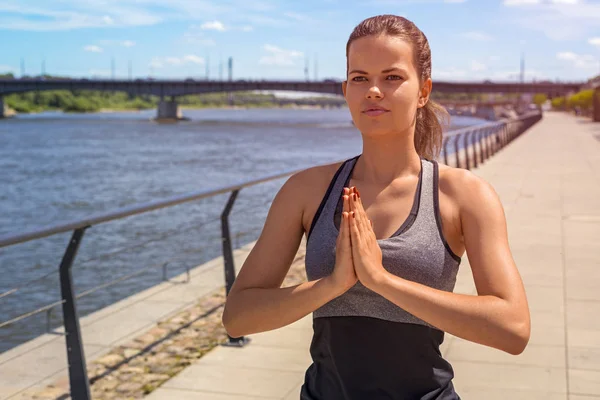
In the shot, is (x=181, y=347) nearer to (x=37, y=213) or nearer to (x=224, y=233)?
(x=224, y=233)

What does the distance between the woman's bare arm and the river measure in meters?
2.36

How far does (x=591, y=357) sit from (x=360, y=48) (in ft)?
13.1

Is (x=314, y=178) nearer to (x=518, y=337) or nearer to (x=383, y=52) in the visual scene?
(x=383, y=52)

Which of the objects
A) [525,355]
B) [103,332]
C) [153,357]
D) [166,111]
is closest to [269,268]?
[525,355]

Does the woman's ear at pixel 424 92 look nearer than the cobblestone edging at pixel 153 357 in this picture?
Yes

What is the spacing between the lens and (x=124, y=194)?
3250 cm

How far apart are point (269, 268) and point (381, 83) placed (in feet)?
1.62

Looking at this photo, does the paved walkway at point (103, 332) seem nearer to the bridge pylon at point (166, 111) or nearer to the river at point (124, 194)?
the river at point (124, 194)

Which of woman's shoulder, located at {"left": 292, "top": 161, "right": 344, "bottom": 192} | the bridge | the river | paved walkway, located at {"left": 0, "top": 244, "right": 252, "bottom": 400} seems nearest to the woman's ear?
woman's shoulder, located at {"left": 292, "top": 161, "right": 344, "bottom": 192}

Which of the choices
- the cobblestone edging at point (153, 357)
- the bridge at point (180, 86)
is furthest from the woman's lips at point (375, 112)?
the bridge at point (180, 86)

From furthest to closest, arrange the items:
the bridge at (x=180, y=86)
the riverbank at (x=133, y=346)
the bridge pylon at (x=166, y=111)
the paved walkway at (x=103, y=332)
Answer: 1. the bridge pylon at (x=166, y=111)
2. the bridge at (x=180, y=86)
3. the riverbank at (x=133, y=346)
4. the paved walkway at (x=103, y=332)

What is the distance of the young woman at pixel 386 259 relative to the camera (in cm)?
174

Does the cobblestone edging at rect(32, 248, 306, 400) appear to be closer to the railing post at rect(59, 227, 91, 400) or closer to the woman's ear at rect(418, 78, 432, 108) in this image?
the railing post at rect(59, 227, 91, 400)

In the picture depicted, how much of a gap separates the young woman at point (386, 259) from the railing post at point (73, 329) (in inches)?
90.6
